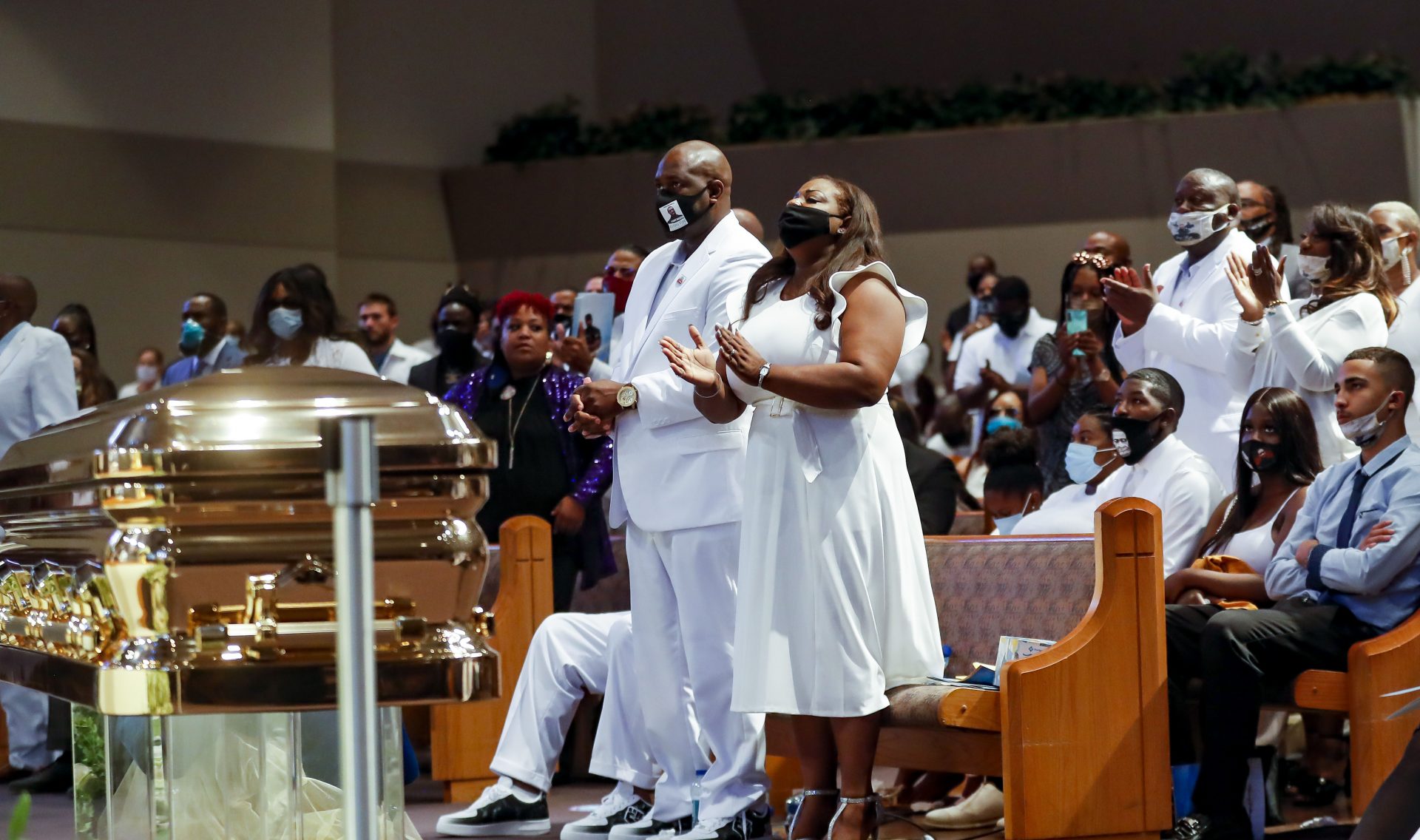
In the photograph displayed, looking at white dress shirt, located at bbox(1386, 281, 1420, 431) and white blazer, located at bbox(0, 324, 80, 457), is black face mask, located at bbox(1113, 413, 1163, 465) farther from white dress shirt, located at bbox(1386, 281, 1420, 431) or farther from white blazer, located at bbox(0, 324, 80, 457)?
white blazer, located at bbox(0, 324, 80, 457)

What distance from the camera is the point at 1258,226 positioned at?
21.3 ft

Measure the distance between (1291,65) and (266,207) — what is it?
275 inches

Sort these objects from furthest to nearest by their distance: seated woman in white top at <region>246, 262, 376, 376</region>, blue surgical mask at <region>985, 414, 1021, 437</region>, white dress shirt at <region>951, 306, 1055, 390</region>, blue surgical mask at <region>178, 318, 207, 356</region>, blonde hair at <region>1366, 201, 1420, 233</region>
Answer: white dress shirt at <region>951, 306, 1055, 390</region> → blue surgical mask at <region>178, 318, 207, 356</region> → blue surgical mask at <region>985, 414, 1021, 437</region> → seated woman in white top at <region>246, 262, 376, 376</region> → blonde hair at <region>1366, 201, 1420, 233</region>

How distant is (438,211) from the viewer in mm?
14203

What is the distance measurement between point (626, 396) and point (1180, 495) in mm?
1681

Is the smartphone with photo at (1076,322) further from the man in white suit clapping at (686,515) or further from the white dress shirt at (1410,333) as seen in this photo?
the man in white suit clapping at (686,515)

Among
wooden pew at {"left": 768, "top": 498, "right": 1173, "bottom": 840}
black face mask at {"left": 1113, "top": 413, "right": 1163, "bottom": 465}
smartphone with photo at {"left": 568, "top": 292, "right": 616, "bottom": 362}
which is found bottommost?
wooden pew at {"left": 768, "top": 498, "right": 1173, "bottom": 840}

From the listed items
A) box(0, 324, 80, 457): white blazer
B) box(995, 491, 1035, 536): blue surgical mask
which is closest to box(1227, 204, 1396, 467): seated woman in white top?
box(995, 491, 1035, 536): blue surgical mask

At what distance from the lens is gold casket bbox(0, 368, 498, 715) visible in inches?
74.3

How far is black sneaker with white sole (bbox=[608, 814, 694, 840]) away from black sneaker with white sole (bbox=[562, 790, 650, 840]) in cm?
9

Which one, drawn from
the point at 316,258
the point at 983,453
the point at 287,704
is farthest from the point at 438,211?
the point at 287,704

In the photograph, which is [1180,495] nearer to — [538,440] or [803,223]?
[803,223]

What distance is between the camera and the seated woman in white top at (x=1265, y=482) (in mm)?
4914

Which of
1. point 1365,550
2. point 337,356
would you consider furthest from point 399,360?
point 1365,550
